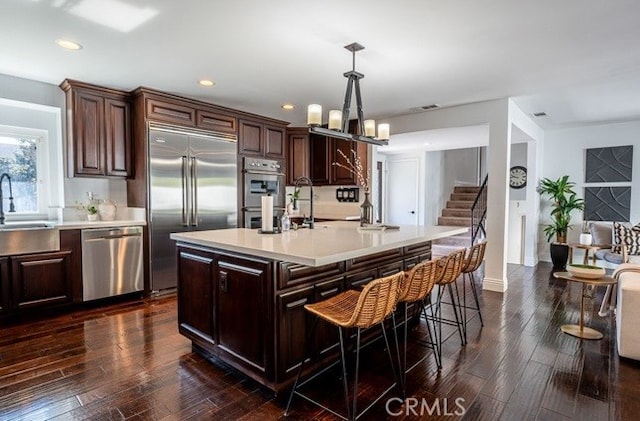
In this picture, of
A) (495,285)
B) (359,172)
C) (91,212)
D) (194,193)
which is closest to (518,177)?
(495,285)

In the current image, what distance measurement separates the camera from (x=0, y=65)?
10.6ft

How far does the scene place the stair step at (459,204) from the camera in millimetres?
8531

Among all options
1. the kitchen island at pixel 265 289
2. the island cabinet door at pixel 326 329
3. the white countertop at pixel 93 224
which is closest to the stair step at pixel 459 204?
the kitchen island at pixel 265 289

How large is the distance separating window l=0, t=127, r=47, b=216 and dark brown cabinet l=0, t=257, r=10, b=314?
2.99ft

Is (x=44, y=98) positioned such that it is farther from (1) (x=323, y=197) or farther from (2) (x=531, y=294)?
(2) (x=531, y=294)

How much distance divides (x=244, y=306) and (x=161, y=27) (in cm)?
212

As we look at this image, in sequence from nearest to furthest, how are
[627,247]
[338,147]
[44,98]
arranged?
[44,98]
[627,247]
[338,147]

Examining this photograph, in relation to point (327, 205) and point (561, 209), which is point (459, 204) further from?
point (327, 205)

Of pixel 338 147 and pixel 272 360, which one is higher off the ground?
pixel 338 147

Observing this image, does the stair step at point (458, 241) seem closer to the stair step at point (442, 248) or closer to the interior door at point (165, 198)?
the stair step at point (442, 248)

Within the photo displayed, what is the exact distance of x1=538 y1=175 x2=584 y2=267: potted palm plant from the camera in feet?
18.8

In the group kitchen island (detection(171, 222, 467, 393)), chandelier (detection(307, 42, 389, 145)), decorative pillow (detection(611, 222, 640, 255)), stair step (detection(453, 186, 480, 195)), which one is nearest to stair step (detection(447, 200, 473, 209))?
stair step (detection(453, 186, 480, 195))

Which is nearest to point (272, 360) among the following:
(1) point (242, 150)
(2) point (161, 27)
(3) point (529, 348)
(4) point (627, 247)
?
(3) point (529, 348)

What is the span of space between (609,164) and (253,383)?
22.2 feet
